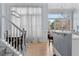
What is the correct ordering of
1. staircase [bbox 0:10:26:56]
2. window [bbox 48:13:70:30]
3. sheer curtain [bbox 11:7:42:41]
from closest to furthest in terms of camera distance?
window [bbox 48:13:70:30]
sheer curtain [bbox 11:7:42:41]
staircase [bbox 0:10:26:56]

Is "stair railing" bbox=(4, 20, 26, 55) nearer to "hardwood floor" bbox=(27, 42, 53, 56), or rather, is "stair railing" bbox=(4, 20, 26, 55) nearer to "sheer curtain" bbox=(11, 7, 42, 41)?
"hardwood floor" bbox=(27, 42, 53, 56)

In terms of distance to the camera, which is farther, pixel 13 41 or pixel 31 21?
pixel 13 41

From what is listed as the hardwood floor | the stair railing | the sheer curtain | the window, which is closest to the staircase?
the stair railing

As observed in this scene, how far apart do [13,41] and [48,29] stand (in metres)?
1.03

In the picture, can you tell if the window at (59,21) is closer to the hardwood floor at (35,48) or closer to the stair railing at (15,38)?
the hardwood floor at (35,48)

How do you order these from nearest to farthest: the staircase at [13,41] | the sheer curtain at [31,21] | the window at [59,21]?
the window at [59,21], the sheer curtain at [31,21], the staircase at [13,41]

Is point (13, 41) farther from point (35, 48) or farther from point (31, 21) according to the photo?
point (31, 21)

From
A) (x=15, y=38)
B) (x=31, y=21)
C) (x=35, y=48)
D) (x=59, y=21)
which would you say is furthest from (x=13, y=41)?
(x=59, y=21)

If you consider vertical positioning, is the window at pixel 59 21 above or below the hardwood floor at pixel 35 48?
above

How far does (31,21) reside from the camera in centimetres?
244

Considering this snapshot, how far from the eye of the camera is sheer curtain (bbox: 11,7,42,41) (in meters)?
2.40

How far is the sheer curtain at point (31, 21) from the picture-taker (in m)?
2.40

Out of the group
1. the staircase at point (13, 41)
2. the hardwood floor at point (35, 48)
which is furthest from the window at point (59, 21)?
the staircase at point (13, 41)

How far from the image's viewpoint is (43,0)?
4.77 feet
